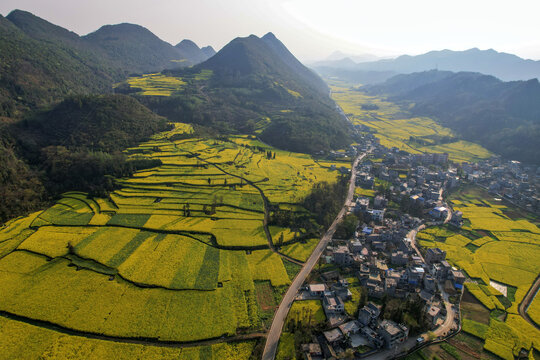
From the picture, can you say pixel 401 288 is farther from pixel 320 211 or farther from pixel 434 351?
pixel 320 211

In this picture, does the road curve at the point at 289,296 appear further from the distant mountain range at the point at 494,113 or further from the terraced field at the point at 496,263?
the distant mountain range at the point at 494,113

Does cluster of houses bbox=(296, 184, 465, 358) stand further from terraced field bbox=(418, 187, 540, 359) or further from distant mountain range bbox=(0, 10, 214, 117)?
distant mountain range bbox=(0, 10, 214, 117)

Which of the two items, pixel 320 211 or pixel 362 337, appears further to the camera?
pixel 320 211

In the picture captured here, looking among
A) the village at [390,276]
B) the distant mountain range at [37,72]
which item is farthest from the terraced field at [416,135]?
the distant mountain range at [37,72]

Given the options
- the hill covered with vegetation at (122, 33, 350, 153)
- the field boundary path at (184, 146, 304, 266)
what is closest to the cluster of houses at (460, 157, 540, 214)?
the hill covered with vegetation at (122, 33, 350, 153)

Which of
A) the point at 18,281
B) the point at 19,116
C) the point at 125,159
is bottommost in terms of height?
the point at 18,281

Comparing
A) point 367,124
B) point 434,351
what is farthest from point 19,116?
point 367,124

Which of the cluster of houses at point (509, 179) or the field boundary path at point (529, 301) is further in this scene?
the cluster of houses at point (509, 179)
